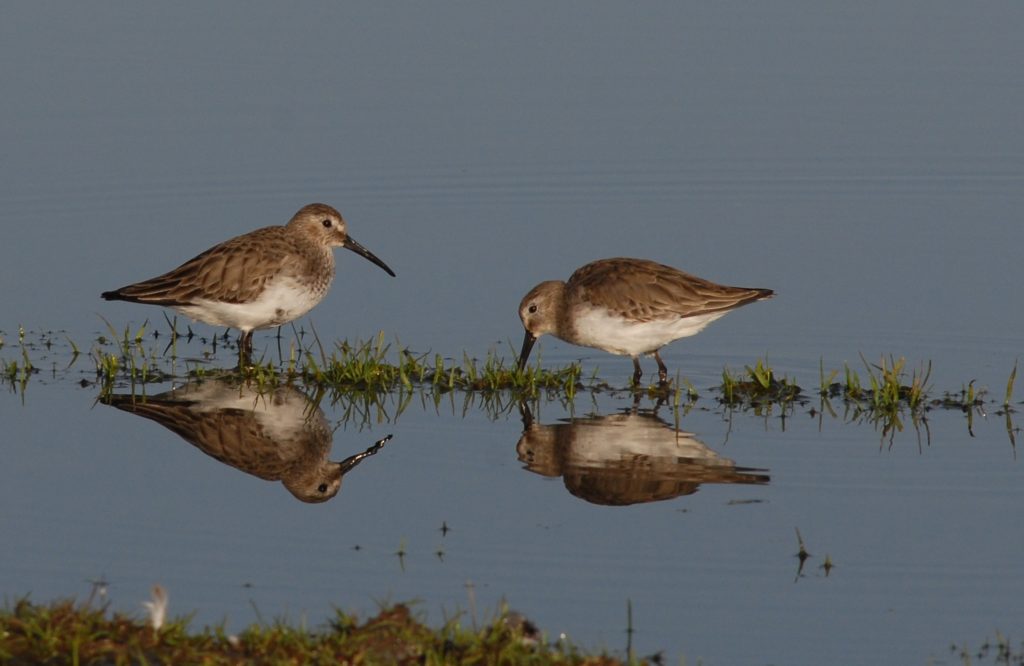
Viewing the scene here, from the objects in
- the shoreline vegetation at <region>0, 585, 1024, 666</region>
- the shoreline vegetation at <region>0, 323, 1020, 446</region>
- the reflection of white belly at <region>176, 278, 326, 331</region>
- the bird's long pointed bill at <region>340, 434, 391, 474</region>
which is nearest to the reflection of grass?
the shoreline vegetation at <region>0, 585, 1024, 666</region>

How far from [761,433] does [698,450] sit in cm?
67

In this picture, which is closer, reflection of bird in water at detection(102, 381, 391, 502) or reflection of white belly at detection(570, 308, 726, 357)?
reflection of bird in water at detection(102, 381, 391, 502)

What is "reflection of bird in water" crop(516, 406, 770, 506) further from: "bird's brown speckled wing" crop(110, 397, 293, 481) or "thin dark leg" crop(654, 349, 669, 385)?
"bird's brown speckled wing" crop(110, 397, 293, 481)

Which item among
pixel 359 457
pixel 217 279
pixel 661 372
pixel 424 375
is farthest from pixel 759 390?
pixel 217 279

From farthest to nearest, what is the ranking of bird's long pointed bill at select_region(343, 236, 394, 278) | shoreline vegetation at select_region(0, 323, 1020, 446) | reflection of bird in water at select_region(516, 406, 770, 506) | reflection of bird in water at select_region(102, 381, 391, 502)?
bird's long pointed bill at select_region(343, 236, 394, 278)
shoreline vegetation at select_region(0, 323, 1020, 446)
reflection of bird in water at select_region(102, 381, 391, 502)
reflection of bird in water at select_region(516, 406, 770, 506)

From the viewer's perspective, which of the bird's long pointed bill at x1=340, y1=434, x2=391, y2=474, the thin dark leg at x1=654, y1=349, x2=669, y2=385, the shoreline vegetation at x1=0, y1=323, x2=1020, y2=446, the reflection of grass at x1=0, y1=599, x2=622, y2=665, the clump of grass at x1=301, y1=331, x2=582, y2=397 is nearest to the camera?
the reflection of grass at x1=0, y1=599, x2=622, y2=665

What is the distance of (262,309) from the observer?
46.9ft

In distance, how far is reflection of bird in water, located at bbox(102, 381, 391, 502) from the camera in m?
11.7

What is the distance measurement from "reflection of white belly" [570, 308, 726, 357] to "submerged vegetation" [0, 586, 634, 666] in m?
5.54

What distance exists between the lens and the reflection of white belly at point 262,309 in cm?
1423

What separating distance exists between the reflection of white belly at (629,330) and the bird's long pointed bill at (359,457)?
234 centimetres

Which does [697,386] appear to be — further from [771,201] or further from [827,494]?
[771,201]

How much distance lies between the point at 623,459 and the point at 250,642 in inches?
170

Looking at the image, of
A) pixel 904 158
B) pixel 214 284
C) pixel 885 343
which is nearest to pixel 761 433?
pixel 885 343
